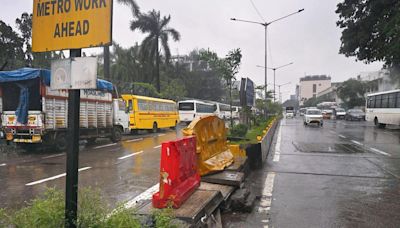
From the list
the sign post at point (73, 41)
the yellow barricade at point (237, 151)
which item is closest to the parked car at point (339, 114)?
the yellow barricade at point (237, 151)

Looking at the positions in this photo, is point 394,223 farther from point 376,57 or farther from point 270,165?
point 376,57

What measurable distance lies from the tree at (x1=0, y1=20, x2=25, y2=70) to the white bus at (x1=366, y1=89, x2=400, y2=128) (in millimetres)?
27032

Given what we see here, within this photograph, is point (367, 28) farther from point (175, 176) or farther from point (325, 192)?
point (175, 176)

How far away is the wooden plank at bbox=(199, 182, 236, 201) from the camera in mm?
5823

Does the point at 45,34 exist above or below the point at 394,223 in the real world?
above

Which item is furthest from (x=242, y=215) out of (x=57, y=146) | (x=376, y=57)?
(x=376, y=57)

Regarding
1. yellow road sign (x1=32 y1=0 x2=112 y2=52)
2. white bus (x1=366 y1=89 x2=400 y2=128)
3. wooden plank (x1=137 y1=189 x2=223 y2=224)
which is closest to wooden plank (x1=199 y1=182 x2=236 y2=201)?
wooden plank (x1=137 y1=189 x2=223 y2=224)

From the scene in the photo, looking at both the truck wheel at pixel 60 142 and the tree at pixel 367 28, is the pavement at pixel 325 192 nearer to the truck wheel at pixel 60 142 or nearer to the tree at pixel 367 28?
the truck wheel at pixel 60 142

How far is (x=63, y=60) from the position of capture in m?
3.22

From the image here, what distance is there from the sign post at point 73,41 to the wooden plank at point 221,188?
3.06 metres

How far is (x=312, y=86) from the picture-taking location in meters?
140

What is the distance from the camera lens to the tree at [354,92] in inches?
2603

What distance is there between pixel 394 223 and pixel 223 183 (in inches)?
109

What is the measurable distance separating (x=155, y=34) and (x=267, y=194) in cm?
3430
